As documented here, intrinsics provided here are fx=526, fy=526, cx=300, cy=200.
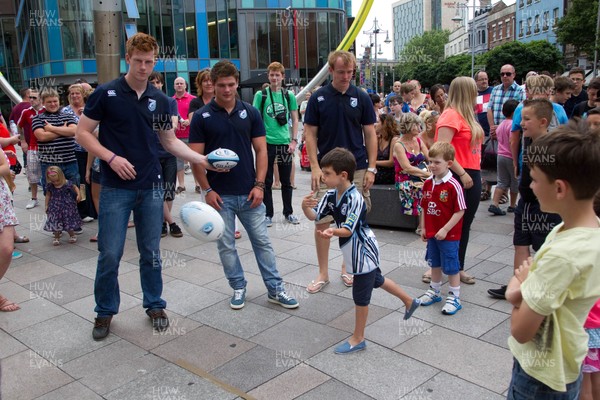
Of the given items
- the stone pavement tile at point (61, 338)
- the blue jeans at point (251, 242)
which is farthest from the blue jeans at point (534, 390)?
the stone pavement tile at point (61, 338)

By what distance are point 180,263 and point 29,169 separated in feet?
15.8

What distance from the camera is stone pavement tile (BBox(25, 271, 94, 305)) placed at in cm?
506

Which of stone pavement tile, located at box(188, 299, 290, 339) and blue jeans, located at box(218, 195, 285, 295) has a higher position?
blue jeans, located at box(218, 195, 285, 295)

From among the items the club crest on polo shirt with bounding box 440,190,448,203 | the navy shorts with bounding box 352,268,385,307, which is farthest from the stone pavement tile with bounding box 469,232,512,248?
the navy shorts with bounding box 352,268,385,307

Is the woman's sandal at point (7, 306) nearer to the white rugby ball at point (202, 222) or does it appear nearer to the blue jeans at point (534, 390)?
the white rugby ball at point (202, 222)

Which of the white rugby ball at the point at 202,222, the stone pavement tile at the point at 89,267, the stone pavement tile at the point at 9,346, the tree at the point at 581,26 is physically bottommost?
the stone pavement tile at the point at 9,346

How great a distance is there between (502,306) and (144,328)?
2.98 metres

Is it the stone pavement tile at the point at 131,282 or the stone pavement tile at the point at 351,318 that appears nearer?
the stone pavement tile at the point at 351,318

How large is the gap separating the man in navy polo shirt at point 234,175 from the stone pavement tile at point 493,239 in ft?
9.53

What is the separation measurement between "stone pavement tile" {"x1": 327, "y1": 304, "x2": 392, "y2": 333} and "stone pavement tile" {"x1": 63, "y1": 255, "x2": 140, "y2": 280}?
2.61m

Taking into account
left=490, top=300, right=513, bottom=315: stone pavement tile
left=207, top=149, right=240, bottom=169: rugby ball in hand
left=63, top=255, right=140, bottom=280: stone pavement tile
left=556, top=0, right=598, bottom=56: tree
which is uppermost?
left=556, top=0, right=598, bottom=56: tree

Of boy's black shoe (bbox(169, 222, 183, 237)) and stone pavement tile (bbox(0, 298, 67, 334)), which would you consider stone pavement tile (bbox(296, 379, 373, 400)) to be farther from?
boy's black shoe (bbox(169, 222, 183, 237))

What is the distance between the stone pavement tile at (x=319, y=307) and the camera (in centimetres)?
437

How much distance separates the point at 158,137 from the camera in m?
4.23
